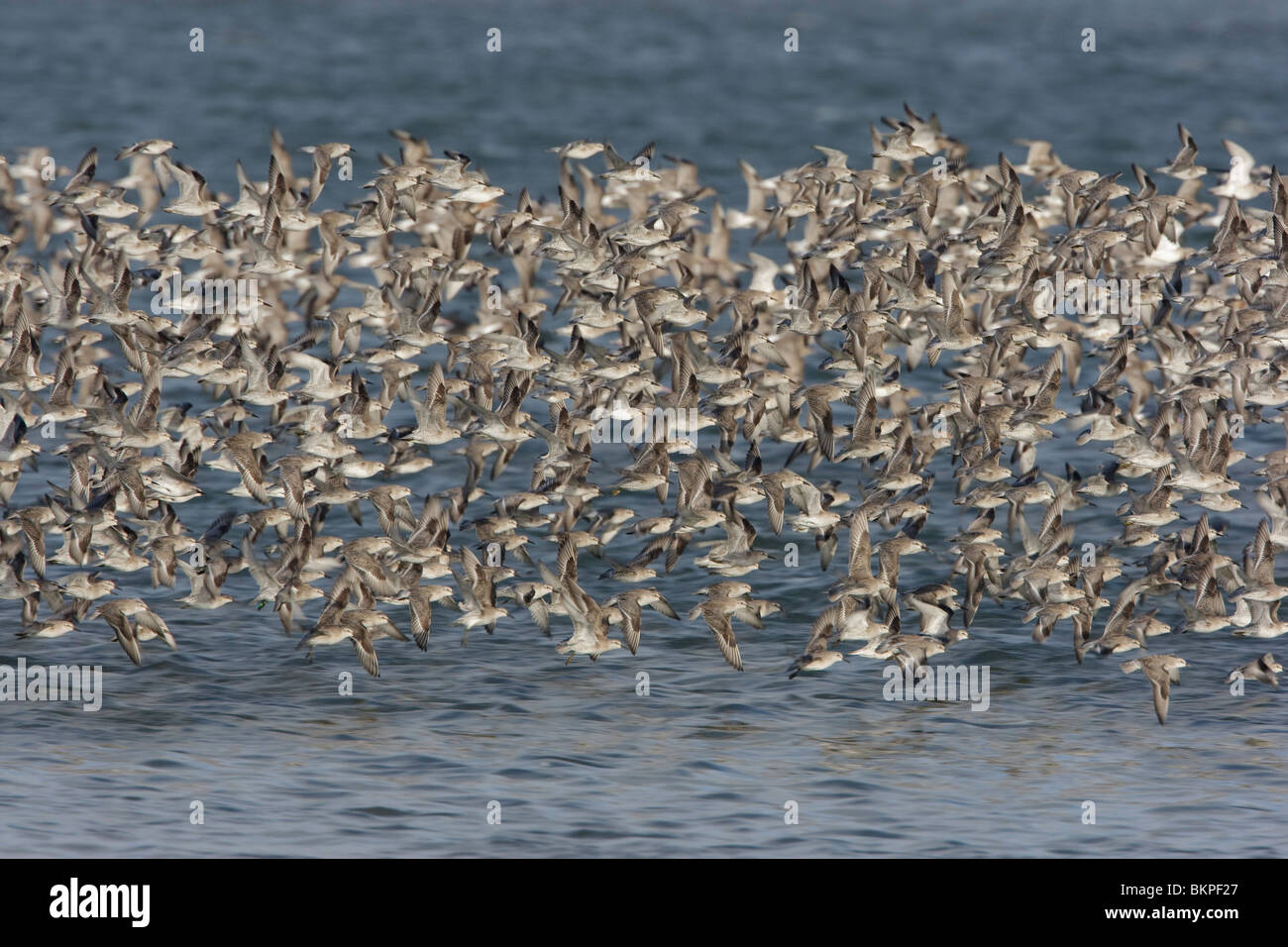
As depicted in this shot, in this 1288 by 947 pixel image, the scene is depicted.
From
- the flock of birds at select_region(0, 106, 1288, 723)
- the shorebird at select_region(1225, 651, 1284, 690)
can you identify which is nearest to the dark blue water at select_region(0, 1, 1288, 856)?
the shorebird at select_region(1225, 651, 1284, 690)

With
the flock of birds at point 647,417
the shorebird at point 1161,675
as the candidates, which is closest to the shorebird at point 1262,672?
the flock of birds at point 647,417

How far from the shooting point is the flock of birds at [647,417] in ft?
82.8

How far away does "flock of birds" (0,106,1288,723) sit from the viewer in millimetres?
25250

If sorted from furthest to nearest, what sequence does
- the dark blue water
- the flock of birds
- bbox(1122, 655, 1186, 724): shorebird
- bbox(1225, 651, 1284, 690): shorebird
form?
the flock of birds < bbox(1225, 651, 1284, 690): shorebird < bbox(1122, 655, 1186, 724): shorebird < the dark blue water

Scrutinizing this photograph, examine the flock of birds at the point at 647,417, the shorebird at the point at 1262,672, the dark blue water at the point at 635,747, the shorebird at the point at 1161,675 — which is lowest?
the dark blue water at the point at 635,747

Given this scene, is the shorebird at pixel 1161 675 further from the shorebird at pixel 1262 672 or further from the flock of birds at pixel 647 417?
the shorebird at pixel 1262 672

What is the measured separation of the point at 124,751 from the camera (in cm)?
2317

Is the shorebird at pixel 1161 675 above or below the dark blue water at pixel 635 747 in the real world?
above

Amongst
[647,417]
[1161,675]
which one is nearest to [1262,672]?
[1161,675]

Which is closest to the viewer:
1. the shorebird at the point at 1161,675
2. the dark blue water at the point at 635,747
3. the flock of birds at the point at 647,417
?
the dark blue water at the point at 635,747

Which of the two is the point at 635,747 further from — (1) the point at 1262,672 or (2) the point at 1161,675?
(1) the point at 1262,672

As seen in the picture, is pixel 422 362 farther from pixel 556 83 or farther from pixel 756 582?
pixel 556 83

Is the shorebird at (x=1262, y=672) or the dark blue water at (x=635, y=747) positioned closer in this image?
the dark blue water at (x=635, y=747)

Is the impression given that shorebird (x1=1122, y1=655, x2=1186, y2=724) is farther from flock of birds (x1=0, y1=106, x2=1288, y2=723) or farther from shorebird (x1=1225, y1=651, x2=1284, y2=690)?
shorebird (x1=1225, y1=651, x2=1284, y2=690)
